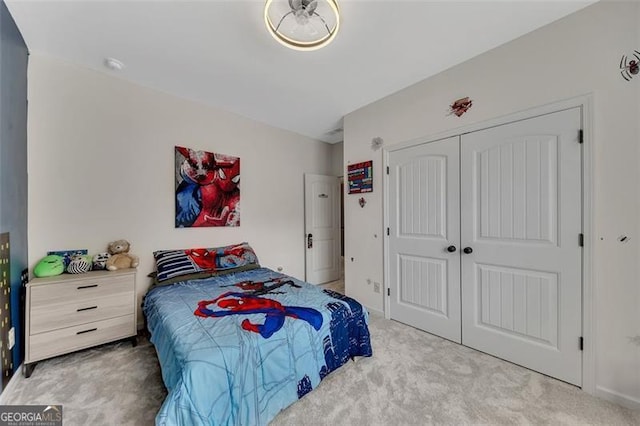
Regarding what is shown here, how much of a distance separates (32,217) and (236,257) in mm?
Answer: 1813

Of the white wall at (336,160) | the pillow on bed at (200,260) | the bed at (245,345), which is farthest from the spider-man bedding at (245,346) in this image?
the white wall at (336,160)

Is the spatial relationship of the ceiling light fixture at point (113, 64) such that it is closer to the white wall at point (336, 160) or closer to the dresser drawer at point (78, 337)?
the dresser drawer at point (78, 337)

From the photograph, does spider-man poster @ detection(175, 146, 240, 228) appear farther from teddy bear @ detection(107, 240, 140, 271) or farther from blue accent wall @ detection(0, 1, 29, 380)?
blue accent wall @ detection(0, 1, 29, 380)

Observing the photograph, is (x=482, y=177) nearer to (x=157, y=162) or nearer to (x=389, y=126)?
(x=389, y=126)

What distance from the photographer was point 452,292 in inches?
94.8

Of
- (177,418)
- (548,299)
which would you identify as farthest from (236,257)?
(548,299)

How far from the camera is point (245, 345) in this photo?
143 cm

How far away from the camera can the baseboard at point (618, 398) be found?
1.53m

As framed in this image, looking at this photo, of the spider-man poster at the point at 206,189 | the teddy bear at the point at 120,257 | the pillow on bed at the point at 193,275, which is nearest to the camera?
the teddy bear at the point at 120,257

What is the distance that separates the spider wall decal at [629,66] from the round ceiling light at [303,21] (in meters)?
1.87

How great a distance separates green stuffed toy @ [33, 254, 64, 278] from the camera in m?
2.03

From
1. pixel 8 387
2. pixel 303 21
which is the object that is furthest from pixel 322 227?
pixel 8 387

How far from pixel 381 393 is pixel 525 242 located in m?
1.63

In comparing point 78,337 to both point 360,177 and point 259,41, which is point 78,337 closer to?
point 259,41
